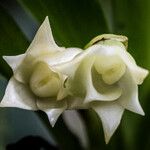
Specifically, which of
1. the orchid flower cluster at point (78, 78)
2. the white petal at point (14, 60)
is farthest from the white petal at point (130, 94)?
the white petal at point (14, 60)

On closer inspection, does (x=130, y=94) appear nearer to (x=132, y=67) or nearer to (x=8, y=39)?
(x=132, y=67)

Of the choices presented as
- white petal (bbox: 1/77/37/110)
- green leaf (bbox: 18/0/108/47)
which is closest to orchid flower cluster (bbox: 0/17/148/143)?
white petal (bbox: 1/77/37/110)

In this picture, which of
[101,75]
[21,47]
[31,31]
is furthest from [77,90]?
[31,31]

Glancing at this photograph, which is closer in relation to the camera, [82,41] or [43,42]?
[43,42]

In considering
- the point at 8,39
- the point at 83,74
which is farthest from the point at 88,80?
the point at 8,39

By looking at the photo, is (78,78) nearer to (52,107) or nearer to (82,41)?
(52,107)

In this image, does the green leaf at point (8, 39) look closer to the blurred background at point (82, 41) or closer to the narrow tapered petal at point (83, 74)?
the blurred background at point (82, 41)
